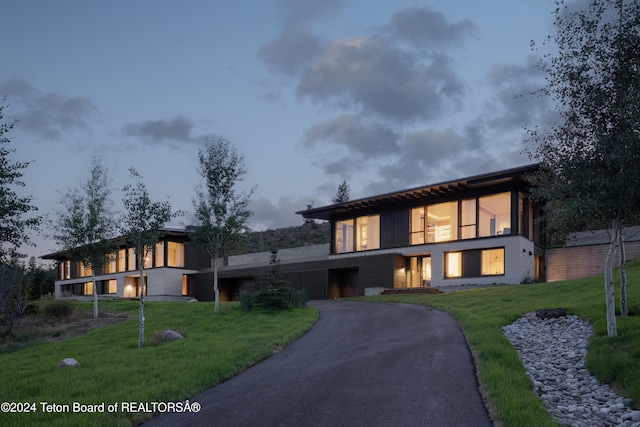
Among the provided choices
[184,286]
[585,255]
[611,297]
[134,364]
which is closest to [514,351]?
[611,297]

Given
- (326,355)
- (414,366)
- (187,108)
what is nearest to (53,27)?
(187,108)

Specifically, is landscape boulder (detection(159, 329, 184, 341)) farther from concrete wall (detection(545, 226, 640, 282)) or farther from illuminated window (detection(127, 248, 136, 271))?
illuminated window (detection(127, 248, 136, 271))

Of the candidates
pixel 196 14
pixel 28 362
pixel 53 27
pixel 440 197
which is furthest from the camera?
pixel 440 197

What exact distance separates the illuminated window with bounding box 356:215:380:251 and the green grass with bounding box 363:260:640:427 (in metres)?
14.1

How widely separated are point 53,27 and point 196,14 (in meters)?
5.24

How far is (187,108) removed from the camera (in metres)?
28.1

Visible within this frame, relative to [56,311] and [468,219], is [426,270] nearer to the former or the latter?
[468,219]

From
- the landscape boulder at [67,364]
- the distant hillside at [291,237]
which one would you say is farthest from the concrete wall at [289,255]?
the landscape boulder at [67,364]

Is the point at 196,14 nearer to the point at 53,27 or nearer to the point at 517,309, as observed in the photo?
the point at 53,27

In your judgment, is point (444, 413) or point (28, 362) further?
point (28, 362)

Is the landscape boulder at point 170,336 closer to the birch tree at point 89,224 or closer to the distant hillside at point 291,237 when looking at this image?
the birch tree at point 89,224

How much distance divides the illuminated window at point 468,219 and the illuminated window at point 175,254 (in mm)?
24419

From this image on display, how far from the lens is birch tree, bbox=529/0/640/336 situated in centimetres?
1094

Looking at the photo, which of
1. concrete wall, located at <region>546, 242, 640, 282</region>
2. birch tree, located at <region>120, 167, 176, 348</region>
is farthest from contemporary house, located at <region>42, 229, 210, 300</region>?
concrete wall, located at <region>546, 242, 640, 282</region>
